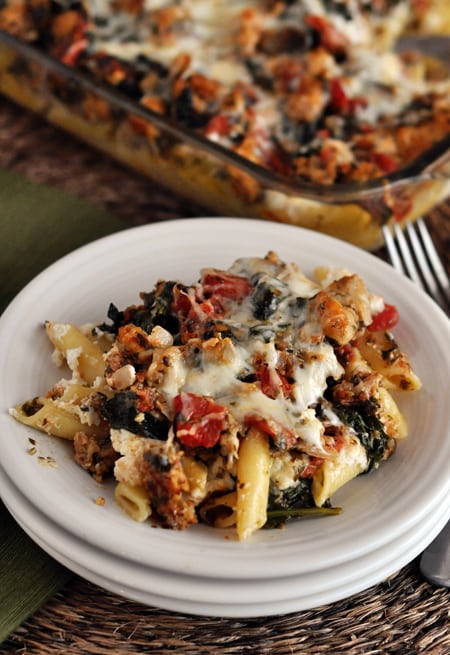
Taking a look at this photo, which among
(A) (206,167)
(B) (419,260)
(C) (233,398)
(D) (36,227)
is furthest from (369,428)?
(D) (36,227)

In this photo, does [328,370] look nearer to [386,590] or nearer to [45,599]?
[386,590]

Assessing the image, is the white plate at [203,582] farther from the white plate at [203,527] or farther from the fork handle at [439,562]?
the fork handle at [439,562]

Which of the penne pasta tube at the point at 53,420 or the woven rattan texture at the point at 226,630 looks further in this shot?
the penne pasta tube at the point at 53,420

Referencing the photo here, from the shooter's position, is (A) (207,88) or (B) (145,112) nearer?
(B) (145,112)

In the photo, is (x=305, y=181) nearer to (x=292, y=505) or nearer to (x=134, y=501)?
(x=292, y=505)

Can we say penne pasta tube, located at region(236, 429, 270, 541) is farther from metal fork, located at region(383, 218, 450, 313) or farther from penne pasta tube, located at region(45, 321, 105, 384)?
metal fork, located at region(383, 218, 450, 313)

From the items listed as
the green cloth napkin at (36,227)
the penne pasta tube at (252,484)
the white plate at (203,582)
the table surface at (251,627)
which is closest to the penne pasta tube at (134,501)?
the white plate at (203,582)

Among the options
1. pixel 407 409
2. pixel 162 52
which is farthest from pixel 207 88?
pixel 407 409
